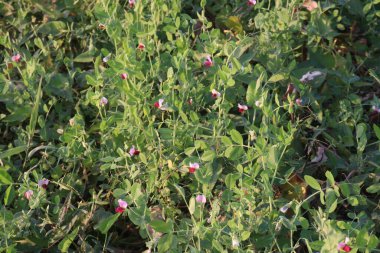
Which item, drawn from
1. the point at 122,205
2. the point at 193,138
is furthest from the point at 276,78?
the point at 122,205

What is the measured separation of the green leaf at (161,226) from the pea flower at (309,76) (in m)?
0.88

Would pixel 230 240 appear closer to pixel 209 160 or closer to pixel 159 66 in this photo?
pixel 209 160

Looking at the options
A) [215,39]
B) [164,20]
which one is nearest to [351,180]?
[215,39]

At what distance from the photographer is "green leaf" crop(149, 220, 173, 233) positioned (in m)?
1.83

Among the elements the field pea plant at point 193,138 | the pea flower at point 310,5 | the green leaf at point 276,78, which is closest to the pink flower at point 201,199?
the field pea plant at point 193,138

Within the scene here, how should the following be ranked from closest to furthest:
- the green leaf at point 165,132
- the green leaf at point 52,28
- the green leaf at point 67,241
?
the green leaf at point 67,241
the green leaf at point 165,132
the green leaf at point 52,28

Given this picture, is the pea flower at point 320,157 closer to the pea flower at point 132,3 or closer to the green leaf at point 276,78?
the green leaf at point 276,78

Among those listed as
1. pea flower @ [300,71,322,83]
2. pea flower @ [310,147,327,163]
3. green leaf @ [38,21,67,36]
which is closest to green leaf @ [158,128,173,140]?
pea flower @ [310,147,327,163]

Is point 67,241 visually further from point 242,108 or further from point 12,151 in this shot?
point 242,108

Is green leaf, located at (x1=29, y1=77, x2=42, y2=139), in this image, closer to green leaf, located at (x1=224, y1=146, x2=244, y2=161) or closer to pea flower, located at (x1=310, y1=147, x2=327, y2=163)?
green leaf, located at (x1=224, y1=146, x2=244, y2=161)

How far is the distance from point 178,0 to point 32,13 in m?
0.82

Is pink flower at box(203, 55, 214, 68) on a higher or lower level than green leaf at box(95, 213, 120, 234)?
higher

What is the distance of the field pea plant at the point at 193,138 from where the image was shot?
1.94 m

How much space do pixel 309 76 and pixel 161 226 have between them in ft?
3.06
